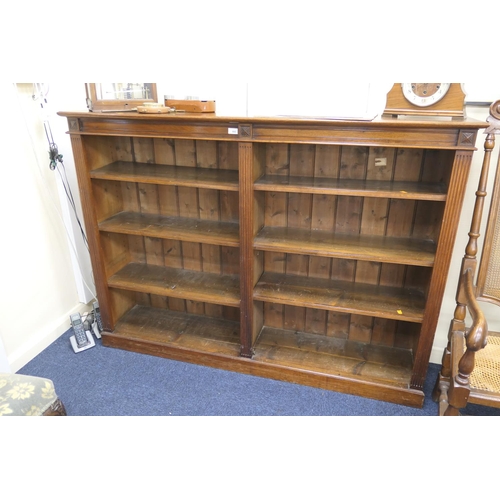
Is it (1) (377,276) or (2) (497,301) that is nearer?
(2) (497,301)

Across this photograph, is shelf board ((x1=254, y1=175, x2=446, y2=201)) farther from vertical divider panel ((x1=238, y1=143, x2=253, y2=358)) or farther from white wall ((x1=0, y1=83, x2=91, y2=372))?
white wall ((x1=0, y1=83, x2=91, y2=372))

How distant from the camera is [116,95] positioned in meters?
1.79

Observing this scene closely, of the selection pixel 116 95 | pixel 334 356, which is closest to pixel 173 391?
pixel 334 356

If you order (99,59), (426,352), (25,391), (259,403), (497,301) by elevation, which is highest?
(99,59)

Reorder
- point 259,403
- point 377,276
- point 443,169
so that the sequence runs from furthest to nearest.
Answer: point 377,276, point 259,403, point 443,169

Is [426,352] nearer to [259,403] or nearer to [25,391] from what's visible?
[259,403]

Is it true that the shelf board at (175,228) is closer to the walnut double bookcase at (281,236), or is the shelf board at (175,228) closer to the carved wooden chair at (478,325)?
A: the walnut double bookcase at (281,236)

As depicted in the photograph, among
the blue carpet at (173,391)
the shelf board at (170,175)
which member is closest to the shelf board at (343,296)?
the blue carpet at (173,391)

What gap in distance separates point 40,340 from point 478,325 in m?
2.15

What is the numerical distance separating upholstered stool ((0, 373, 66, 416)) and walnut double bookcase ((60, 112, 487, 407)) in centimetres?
74

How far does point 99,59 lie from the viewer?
11.8 inches

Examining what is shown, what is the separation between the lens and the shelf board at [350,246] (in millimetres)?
1622

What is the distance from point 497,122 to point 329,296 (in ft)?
3.22

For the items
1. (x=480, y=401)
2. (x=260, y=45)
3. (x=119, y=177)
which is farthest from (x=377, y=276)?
(x=260, y=45)
